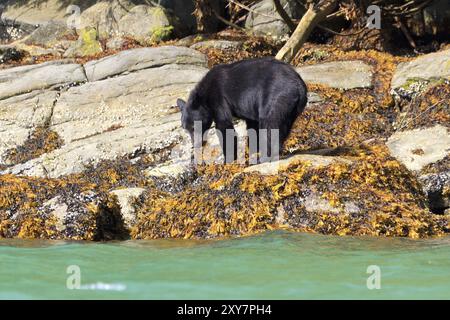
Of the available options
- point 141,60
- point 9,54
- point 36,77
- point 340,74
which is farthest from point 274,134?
point 9,54

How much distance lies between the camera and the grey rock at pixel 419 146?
28.8ft

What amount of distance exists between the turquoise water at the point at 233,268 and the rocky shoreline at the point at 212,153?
1.39 feet

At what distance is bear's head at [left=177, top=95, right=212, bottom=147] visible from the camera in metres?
9.00

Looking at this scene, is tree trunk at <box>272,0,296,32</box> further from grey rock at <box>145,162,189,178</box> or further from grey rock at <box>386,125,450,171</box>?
grey rock at <box>145,162,189,178</box>

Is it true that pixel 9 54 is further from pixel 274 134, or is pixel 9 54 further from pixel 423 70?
pixel 274 134

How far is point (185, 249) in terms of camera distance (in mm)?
6805

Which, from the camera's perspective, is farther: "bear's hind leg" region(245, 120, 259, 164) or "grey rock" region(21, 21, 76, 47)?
"grey rock" region(21, 21, 76, 47)

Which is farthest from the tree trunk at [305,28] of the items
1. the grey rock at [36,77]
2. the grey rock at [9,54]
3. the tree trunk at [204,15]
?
the grey rock at [9,54]

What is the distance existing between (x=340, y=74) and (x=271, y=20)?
333 centimetres

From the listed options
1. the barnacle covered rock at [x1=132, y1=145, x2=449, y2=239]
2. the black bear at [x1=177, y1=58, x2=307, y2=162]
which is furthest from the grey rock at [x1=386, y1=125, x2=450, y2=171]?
the black bear at [x1=177, y1=58, x2=307, y2=162]

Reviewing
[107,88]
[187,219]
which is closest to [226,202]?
[187,219]
